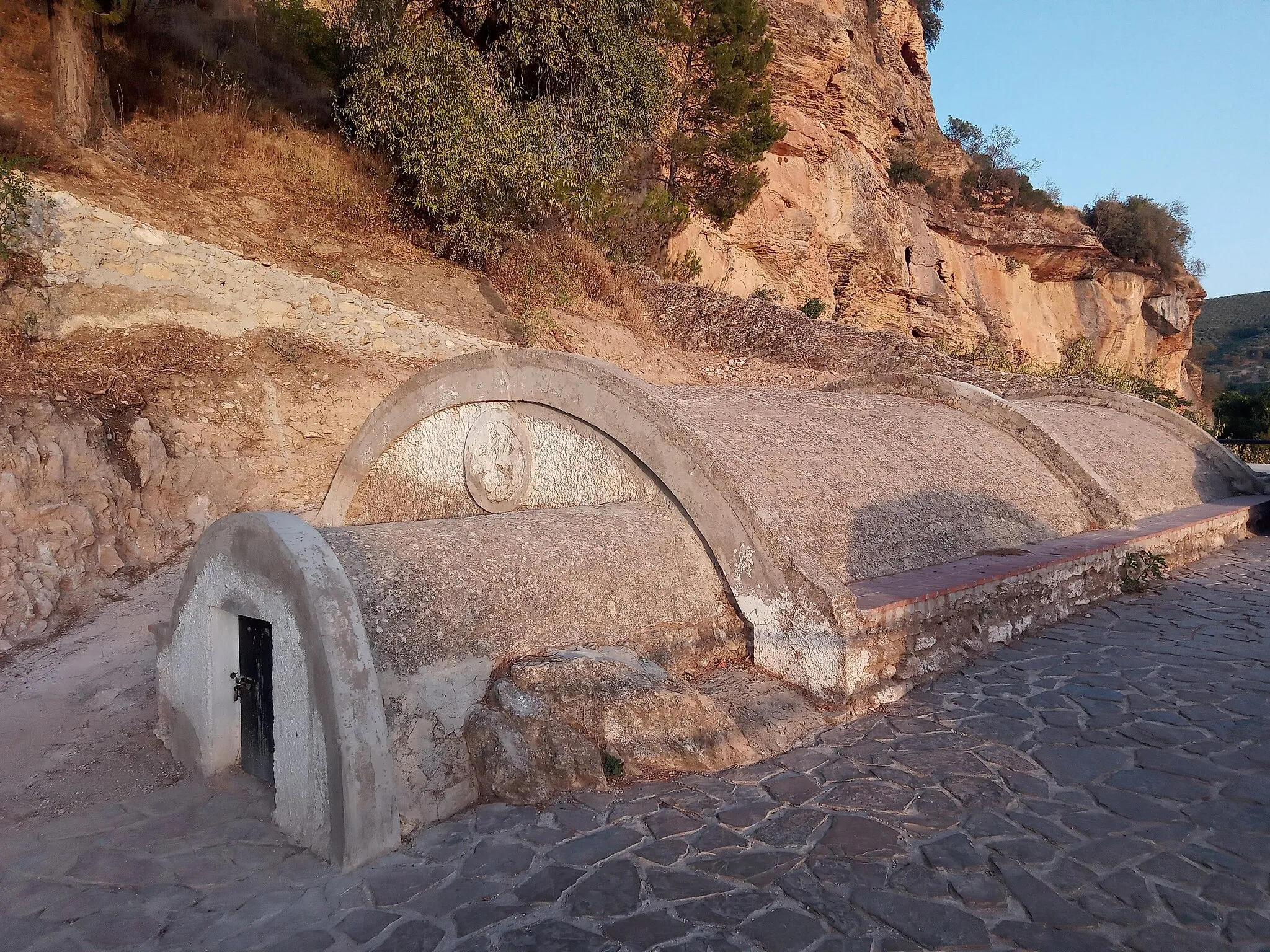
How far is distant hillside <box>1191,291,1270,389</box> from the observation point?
45531 mm

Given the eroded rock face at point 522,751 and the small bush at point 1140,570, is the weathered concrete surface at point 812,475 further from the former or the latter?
the eroded rock face at point 522,751

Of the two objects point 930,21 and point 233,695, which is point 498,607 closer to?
point 233,695

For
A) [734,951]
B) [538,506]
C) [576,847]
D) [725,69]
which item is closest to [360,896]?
[576,847]

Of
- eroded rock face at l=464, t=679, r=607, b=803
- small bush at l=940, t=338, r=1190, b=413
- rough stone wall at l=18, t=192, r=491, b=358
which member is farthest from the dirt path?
small bush at l=940, t=338, r=1190, b=413

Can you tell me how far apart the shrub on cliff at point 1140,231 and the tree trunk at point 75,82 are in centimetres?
3090

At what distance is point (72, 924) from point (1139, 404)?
12919 millimetres

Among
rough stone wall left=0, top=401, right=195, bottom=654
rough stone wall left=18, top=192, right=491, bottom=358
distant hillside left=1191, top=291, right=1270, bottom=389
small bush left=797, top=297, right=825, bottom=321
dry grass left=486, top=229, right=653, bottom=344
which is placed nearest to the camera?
rough stone wall left=0, top=401, right=195, bottom=654

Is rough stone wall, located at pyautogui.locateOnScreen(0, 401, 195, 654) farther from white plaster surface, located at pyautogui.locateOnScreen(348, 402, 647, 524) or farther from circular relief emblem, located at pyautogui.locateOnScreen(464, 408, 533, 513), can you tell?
circular relief emblem, located at pyautogui.locateOnScreen(464, 408, 533, 513)

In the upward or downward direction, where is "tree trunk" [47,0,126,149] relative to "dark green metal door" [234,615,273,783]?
upward

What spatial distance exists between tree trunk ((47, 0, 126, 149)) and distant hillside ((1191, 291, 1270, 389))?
157 feet

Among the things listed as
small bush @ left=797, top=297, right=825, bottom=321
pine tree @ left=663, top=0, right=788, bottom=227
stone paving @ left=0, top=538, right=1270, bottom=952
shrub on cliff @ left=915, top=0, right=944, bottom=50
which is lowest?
stone paving @ left=0, top=538, right=1270, bottom=952

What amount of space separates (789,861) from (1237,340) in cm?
6557

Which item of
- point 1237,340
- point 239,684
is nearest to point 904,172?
point 239,684

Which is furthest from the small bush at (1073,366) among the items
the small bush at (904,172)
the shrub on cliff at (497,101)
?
the shrub on cliff at (497,101)
